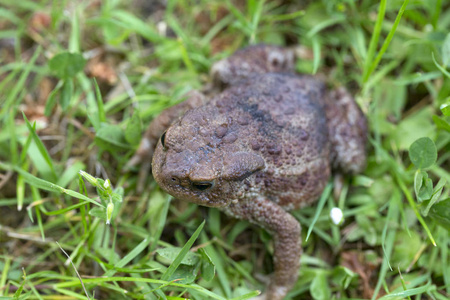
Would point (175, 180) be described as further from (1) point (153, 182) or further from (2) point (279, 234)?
(2) point (279, 234)

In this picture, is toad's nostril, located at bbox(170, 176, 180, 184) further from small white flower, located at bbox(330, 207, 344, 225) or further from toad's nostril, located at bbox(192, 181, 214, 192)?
small white flower, located at bbox(330, 207, 344, 225)

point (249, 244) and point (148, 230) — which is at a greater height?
point (148, 230)

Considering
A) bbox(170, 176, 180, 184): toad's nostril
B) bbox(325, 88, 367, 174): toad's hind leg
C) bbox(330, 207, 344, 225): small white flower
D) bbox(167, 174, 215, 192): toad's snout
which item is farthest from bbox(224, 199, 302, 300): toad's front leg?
bbox(325, 88, 367, 174): toad's hind leg

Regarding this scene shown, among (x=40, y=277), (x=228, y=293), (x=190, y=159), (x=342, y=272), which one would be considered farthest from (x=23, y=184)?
(x=342, y=272)

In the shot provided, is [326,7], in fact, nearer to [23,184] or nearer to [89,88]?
[89,88]

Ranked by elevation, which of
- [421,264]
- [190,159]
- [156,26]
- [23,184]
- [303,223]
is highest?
[156,26]

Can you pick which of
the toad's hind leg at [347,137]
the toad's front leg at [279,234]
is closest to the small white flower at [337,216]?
the toad's front leg at [279,234]

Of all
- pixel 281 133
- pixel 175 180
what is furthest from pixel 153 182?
pixel 281 133
